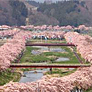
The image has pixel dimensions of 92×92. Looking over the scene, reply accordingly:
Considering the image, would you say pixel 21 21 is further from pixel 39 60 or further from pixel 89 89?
pixel 89 89

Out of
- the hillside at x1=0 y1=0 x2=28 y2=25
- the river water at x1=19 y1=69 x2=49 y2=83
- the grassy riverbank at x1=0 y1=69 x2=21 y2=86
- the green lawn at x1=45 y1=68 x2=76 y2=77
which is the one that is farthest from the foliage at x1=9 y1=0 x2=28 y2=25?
the grassy riverbank at x1=0 y1=69 x2=21 y2=86

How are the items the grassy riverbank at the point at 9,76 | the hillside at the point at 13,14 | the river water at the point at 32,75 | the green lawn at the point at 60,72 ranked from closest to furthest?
the grassy riverbank at the point at 9,76
the river water at the point at 32,75
the green lawn at the point at 60,72
the hillside at the point at 13,14

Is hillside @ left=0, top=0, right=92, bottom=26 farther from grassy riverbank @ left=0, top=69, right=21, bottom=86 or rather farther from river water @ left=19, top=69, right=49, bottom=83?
grassy riverbank @ left=0, top=69, right=21, bottom=86

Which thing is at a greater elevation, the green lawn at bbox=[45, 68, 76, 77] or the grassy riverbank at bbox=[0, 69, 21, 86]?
the grassy riverbank at bbox=[0, 69, 21, 86]

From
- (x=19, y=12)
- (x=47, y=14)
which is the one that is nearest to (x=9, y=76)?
(x=19, y=12)

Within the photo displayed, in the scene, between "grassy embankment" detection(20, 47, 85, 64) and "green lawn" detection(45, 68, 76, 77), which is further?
"grassy embankment" detection(20, 47, 85, 64)

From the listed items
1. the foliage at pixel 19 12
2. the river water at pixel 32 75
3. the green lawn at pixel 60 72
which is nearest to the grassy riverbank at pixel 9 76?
the river water at pixel 32 75

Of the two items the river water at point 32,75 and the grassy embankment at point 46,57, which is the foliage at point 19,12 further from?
the river water at point 32,75

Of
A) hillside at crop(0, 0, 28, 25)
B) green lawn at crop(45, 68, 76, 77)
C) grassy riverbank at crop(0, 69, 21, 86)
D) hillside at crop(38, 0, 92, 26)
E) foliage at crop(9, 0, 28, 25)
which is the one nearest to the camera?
grassy riverbank at crop(0, 69, 21, 86)
